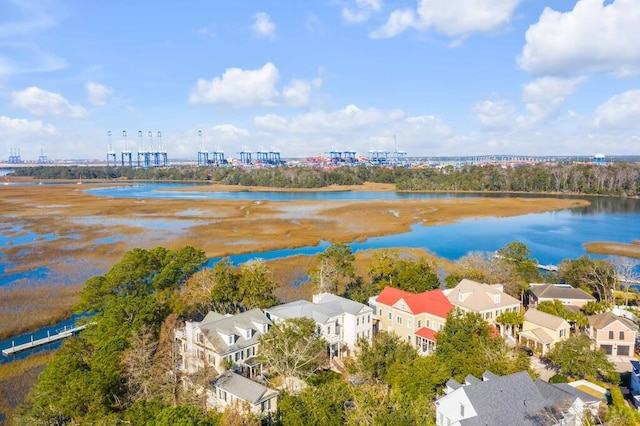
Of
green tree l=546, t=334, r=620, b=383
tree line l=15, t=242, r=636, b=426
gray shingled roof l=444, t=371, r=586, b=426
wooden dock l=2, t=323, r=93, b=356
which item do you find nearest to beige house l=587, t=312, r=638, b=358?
tree line l=15, t=242, r=636, b=426

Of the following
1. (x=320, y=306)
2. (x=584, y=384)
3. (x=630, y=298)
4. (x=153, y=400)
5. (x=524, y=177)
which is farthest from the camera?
(x=524, y=177)

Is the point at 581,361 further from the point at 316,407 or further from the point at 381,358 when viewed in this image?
the point at 316,407

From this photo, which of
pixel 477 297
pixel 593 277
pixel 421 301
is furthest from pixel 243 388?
pixel 593 277

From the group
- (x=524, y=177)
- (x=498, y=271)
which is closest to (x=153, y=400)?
(x=498, y=271)

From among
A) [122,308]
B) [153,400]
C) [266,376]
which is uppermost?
[122,308]

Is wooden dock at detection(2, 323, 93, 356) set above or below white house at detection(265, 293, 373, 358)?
below

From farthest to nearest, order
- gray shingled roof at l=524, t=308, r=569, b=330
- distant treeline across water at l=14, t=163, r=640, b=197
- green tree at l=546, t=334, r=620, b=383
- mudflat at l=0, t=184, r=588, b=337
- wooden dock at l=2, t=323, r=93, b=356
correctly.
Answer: distant treeline across water at l=14, t=163, r=640, b=197 < mudflat at l=0, t=184, r=588, b=337 < wooden dock at l=2, t=323, r=93, b=356 < gray shingled roof at l=524, t=308, r=569, b=330 < green tree at l=546, t=334, r=620, b=383

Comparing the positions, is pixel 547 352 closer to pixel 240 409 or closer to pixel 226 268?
pixel 240 409

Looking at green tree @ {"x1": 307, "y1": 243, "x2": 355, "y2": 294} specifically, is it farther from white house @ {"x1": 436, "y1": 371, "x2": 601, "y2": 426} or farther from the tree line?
white house @ {"x1": 436, "y1": 371, "x2": 601, "y2": 426}
